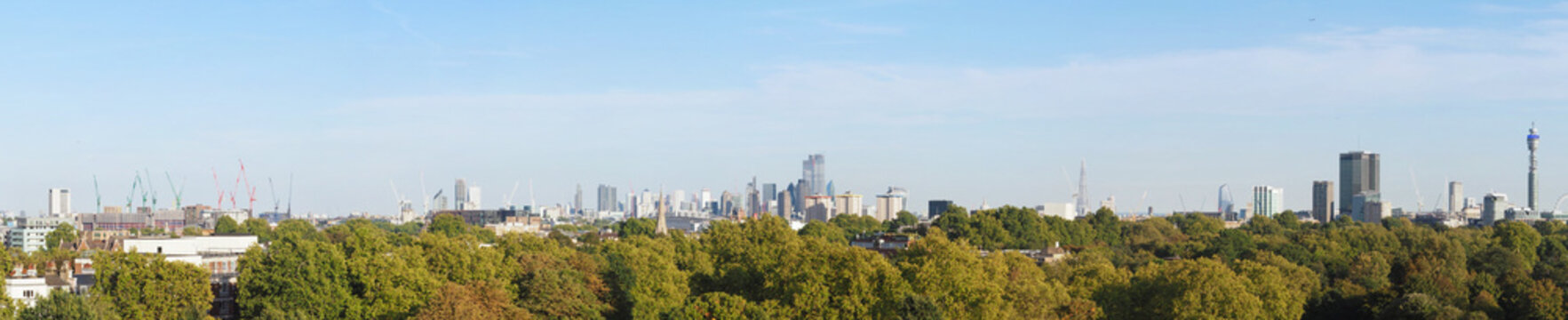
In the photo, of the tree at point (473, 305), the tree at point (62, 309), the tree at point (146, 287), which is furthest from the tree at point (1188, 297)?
the tree at point (62, 309)

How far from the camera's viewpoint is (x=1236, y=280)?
277ft

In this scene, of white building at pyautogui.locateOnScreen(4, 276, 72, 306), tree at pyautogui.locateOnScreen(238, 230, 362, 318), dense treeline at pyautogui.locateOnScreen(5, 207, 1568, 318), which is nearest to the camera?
dense treeline at pyautogui.locateOnScreen(5, 207, 1568, 318)

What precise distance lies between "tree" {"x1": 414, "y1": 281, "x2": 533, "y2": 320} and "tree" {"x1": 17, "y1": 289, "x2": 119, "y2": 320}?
13.0 m

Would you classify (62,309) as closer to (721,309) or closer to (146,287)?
(146,287)

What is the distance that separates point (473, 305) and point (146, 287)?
17.9m

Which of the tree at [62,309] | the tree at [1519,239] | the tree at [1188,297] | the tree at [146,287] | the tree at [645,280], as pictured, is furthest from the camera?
the tree at [1519,239]

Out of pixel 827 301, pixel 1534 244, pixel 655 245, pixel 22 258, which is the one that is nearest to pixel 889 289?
pixel 827 301

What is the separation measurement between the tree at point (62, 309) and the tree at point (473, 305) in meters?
13.0

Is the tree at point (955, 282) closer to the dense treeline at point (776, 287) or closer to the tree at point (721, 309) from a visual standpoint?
the dense treeline at point (776, 287)

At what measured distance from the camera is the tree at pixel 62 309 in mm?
68750

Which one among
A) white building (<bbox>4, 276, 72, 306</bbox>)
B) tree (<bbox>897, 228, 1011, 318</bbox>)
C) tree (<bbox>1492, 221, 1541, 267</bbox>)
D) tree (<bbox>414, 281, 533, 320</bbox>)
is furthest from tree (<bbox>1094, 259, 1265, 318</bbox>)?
tree (<bbox>1492, 221, 1541, 267</bbox>)

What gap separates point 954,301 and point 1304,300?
2764 cm

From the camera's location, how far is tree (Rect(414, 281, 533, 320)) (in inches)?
2785

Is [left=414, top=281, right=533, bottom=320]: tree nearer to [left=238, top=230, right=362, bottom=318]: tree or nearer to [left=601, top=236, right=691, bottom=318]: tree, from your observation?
[left=601, top=236, right=691, bottom=318]: tree
